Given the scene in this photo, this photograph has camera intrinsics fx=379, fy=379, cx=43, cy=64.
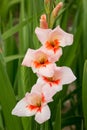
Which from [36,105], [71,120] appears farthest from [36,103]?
[71,120]

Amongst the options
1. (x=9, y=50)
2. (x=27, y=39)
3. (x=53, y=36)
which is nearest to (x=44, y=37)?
(x=53, y=36)

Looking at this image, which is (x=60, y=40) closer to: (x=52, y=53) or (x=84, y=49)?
(x=52, y=53)

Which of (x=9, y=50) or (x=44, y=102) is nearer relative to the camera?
(x=44, y=102)

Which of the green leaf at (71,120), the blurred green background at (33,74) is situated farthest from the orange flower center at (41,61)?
the green leaf at (71,120)

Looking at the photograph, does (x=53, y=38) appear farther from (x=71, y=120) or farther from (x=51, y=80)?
(x=71, y=120)

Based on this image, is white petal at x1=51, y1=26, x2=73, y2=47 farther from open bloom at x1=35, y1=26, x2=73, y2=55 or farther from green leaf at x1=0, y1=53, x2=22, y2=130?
green leaf at x1=0, y1=53, x2=22, y2=130

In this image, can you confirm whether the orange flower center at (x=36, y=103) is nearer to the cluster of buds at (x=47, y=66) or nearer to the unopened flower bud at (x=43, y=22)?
the cluster of buds at (x=47, y=66)

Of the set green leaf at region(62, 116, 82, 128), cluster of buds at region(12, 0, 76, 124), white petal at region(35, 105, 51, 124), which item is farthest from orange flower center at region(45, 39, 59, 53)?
green leaf at region(62, 116, 82, 128)
